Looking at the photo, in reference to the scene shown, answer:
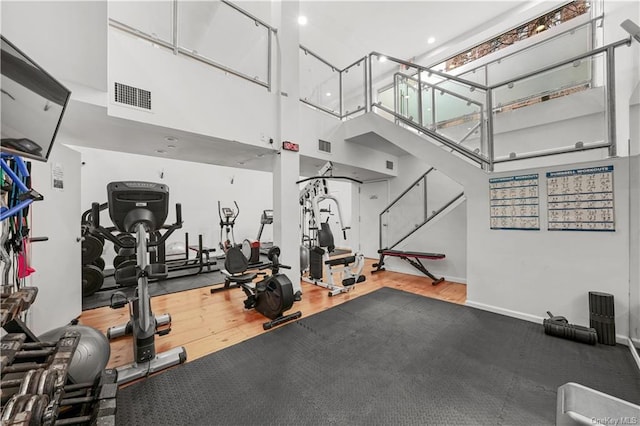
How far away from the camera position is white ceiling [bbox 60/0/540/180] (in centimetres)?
324

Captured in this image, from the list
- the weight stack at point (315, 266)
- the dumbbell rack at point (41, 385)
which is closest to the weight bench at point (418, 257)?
the weight stack at point (315, 266)

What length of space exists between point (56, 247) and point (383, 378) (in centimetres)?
352

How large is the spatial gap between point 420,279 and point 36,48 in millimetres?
6140

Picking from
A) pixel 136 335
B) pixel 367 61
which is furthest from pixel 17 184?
pixel 367 61

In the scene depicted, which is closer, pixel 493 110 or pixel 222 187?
pixel 493 110

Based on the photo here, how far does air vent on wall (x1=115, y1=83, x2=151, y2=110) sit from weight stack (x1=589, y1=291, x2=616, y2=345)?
17.4 ft

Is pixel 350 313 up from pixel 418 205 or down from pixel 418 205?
down

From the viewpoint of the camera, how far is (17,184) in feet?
3.81

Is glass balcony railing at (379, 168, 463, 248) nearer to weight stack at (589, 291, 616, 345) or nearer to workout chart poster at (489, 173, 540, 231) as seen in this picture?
workout chart poster at (489, 173, 540, 231)

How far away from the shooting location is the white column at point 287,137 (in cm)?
382

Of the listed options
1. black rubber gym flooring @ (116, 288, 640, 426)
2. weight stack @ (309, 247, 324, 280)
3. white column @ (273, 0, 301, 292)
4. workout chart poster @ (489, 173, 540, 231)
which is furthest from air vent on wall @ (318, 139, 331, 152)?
black rubber gym flooring @ (116, 288, 640, 426)

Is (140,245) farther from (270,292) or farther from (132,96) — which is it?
(132,96)

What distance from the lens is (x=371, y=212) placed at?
22.3 ft

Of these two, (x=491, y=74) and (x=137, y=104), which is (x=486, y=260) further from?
(x=137, y=104)
